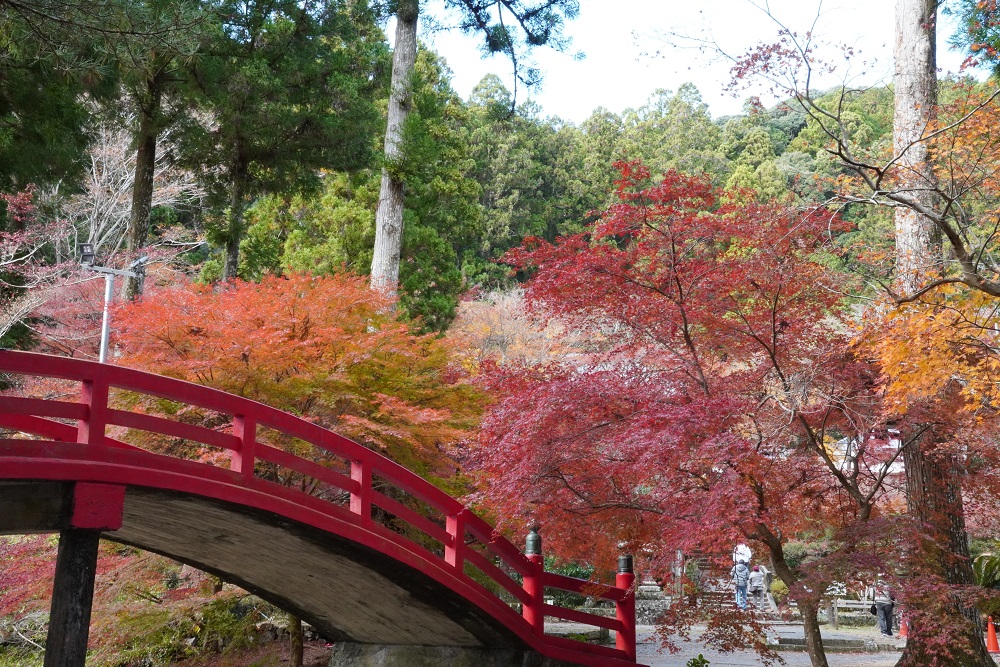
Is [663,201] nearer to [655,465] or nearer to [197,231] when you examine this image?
[655,465]

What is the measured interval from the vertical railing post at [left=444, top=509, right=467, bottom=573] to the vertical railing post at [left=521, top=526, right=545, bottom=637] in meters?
0.95

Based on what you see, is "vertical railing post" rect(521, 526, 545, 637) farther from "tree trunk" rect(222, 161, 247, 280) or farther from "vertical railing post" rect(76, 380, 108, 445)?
"tree trunk" rect(222, 161, 247, 280)

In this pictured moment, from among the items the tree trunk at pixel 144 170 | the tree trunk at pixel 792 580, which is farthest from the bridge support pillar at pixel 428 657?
the tree trunk at pixel 144 170

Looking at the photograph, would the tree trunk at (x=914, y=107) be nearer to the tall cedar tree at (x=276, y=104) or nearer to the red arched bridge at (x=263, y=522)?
the red arched bridge at (x=263, y=522)

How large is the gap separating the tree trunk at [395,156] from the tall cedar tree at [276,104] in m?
1.16

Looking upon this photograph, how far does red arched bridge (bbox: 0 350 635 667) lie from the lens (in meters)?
5.48

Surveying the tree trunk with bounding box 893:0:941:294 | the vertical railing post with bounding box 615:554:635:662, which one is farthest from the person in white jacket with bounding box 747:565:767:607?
the tree trunk with bounding box 893:0:941:294

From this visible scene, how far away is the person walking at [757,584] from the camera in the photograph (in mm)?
16062

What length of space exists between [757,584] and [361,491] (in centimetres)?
1121

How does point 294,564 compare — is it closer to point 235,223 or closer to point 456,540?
point 456,540

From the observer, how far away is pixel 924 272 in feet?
29.7

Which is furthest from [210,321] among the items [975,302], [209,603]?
[975,302]

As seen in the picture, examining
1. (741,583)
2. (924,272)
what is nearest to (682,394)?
(924,272)

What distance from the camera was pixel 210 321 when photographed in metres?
8.17
